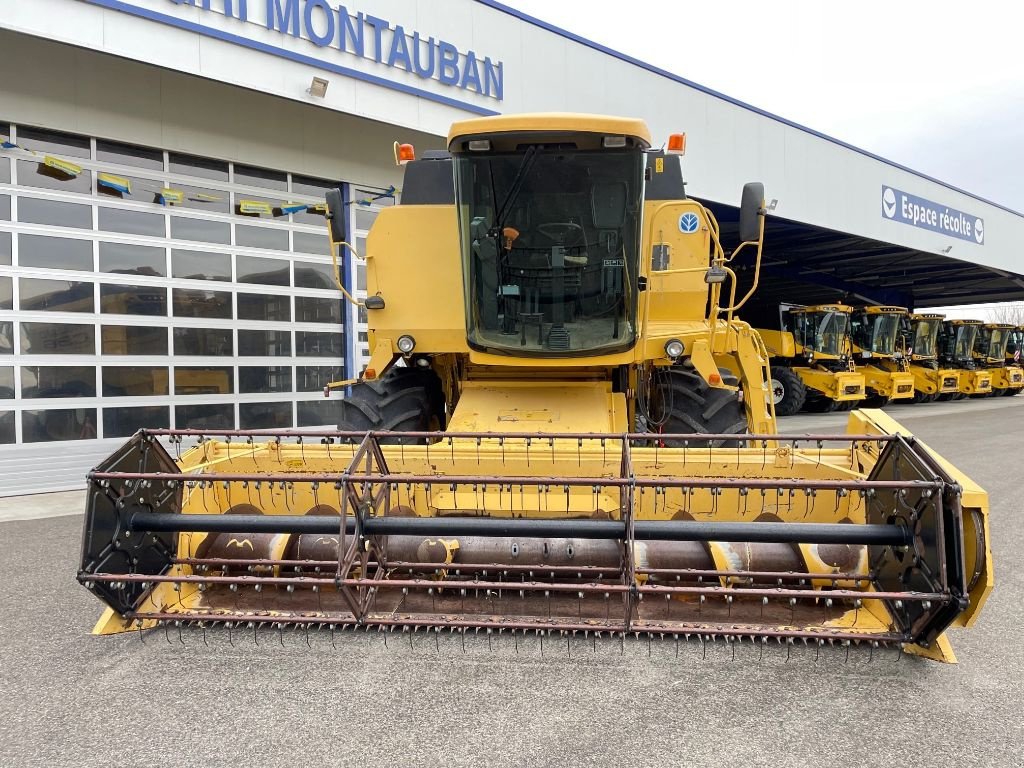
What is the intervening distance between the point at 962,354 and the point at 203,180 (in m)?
25.3

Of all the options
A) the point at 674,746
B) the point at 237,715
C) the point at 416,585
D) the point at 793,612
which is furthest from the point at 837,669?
the point at 237,715

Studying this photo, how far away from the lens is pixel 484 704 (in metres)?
2.52

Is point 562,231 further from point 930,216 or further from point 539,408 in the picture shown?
point 930,216

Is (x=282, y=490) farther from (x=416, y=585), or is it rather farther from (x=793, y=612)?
(x=793, y=612)

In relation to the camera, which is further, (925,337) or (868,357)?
(925,337)

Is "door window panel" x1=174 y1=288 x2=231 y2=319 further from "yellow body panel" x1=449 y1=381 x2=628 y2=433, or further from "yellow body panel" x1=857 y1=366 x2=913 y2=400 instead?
"yellow body panel" x1=857 y1=366 x2=913 y2=400

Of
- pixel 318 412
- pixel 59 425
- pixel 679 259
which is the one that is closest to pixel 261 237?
pixel 318 412

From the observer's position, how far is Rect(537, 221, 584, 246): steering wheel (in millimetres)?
4051

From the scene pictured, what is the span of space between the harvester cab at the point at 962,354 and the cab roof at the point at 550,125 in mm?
23932

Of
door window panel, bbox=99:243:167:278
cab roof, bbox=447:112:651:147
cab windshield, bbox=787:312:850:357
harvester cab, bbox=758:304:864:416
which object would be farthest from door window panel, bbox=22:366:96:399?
cab windshield, bbox=787:312:850:357

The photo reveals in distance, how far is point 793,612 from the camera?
296 cm

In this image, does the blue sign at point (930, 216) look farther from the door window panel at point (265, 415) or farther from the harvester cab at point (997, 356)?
the door window panel at point (265, 415)

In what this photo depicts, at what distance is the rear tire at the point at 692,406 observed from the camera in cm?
454

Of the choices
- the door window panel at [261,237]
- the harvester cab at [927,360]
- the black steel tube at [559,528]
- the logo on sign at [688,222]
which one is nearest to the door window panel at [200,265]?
the door window panel at [261,237]
